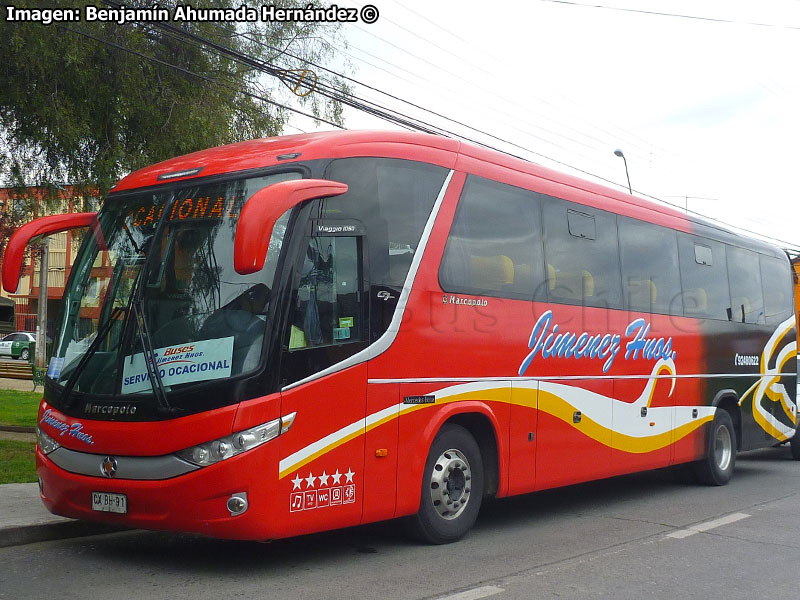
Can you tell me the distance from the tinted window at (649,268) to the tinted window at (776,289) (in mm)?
3278

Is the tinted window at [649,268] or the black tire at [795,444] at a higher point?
the tinted window at [649,268]

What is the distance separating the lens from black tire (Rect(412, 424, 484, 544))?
791cm

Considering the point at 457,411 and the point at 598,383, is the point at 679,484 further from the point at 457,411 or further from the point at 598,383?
the point at 457,411

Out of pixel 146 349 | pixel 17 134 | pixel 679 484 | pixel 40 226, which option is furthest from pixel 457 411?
pixel 17 134

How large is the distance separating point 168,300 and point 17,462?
634 cm

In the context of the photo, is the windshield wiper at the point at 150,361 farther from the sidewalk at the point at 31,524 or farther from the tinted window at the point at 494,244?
the tinted window at the point at 494,244

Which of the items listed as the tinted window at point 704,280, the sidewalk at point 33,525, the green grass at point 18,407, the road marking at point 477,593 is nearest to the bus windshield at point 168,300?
the sidewalk at point 33,525

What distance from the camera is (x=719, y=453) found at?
13086 millimetres

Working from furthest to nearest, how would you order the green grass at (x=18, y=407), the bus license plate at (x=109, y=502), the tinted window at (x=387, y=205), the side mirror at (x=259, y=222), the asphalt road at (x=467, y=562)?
the green grass at (x=18, y=407), the tinted window at (x=387, y=205), the bus license plate at (x=109, y=502), the asphalt road at (x=467, y=562), the side mirror at (x=259, y=222)

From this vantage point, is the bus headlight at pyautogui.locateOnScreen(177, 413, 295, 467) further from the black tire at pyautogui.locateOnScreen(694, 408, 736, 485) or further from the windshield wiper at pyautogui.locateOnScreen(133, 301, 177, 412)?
the black tire at pyautogui.locateOnScreen(694, 408, 736, 485)

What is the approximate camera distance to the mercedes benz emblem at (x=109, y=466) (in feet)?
22.4

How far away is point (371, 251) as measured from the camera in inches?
295

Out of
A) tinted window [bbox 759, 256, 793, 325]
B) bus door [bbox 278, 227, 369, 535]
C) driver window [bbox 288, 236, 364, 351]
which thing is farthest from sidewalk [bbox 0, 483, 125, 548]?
tinted window [bbox 759, 256, 793, 325]

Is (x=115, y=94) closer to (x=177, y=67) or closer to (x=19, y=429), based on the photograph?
(x=177, y=67)
